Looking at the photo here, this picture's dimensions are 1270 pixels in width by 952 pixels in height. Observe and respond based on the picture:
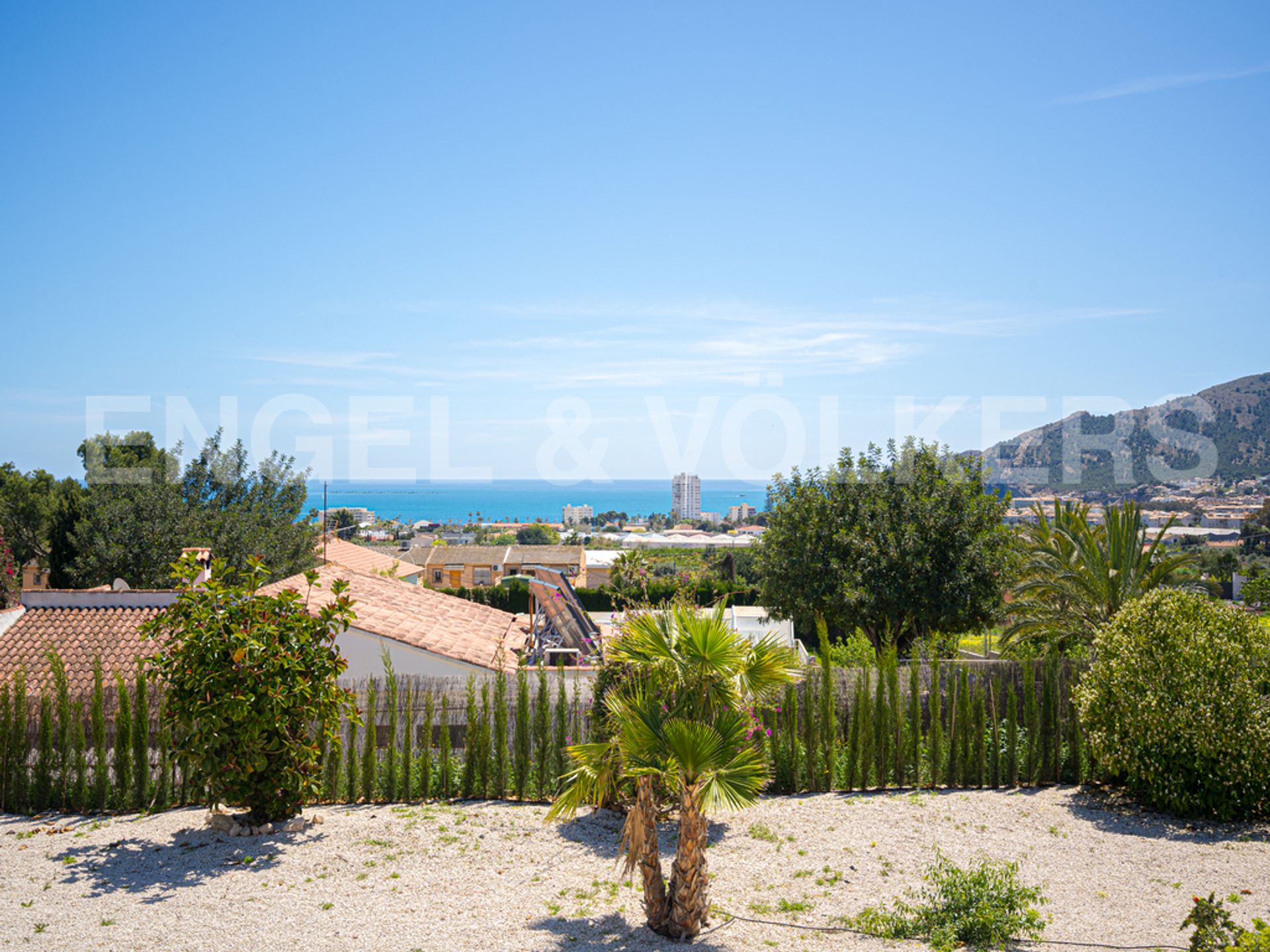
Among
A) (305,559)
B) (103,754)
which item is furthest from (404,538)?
(103,754)

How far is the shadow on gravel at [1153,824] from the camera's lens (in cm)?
849

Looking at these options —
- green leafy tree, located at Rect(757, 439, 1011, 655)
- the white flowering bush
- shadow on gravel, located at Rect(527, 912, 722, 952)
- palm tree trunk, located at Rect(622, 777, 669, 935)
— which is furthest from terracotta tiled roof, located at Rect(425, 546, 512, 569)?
palm tree trunk, located at Rect(622, 777, 669, 935)

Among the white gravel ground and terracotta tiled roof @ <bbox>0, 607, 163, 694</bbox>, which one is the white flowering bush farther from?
terracotta tiled roof @ <bbox>0, 607, 163, 694</bbox>

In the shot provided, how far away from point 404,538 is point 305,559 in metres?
102

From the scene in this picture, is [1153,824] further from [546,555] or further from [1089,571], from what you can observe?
[546,555]

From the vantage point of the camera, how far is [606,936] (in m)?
6.10

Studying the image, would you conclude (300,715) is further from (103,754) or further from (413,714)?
(103,754)

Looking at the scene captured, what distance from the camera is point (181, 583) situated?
8656 millimetres

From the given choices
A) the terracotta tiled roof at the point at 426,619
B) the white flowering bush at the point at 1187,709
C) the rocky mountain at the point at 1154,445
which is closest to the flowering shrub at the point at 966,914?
the white flowering bush at the point at 1187,709

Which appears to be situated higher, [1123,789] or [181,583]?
[181,583]

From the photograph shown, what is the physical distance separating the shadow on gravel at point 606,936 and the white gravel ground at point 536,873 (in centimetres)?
2

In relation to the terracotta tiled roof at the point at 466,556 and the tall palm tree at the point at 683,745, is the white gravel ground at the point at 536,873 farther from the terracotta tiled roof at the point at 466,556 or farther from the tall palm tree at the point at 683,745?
the terracotta tiled roof at the point at 466,556

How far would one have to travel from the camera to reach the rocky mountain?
46500mm

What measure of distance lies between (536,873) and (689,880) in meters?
2.01
